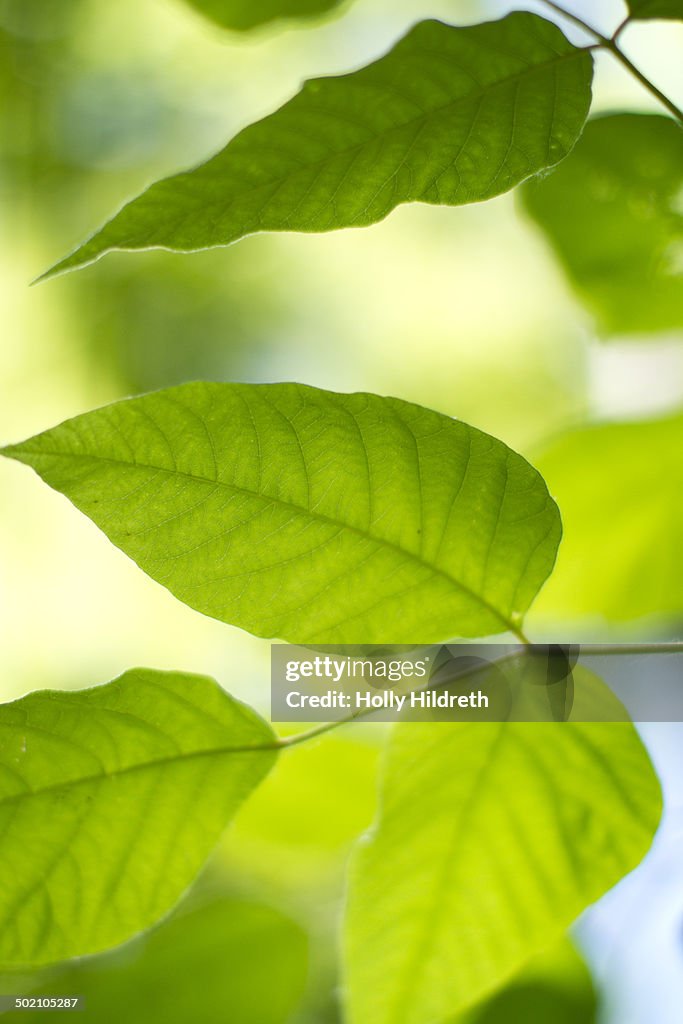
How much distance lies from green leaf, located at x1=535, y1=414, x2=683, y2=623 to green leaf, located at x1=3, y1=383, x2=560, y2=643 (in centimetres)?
47

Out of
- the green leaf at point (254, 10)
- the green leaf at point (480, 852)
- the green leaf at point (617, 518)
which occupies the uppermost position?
the green leaf at point (254, 10)

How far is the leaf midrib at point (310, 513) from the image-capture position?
430mm

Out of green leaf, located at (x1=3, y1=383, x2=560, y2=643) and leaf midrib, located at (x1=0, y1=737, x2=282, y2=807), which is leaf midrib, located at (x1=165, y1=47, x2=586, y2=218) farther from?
leaf midrib, located at (x1=0, y1=737, x2=282, y2=807)

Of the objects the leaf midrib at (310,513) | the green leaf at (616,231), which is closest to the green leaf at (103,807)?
the leaf midrib at (310,513)

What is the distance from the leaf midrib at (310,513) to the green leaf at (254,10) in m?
0.45

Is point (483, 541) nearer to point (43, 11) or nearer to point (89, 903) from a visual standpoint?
point (89, 903)

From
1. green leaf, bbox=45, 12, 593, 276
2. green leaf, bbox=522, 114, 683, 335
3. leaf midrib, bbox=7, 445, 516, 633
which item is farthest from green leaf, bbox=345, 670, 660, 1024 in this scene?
green leaf, bbox=522, 114, 683, 335

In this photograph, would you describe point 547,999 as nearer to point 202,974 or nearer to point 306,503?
point 202,974

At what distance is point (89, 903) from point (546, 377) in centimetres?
178

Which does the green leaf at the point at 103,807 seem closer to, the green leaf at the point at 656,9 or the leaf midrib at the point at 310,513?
the leaf midrib at the point at 310,513

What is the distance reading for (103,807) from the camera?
0.45 meters

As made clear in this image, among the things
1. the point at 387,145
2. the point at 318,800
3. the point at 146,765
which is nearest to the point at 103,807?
the point at 146,765

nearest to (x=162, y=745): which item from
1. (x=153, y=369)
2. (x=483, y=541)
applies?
(x=483, y=541)

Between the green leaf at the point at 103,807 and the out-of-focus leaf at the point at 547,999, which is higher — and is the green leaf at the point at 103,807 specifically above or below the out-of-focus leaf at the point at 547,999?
above
